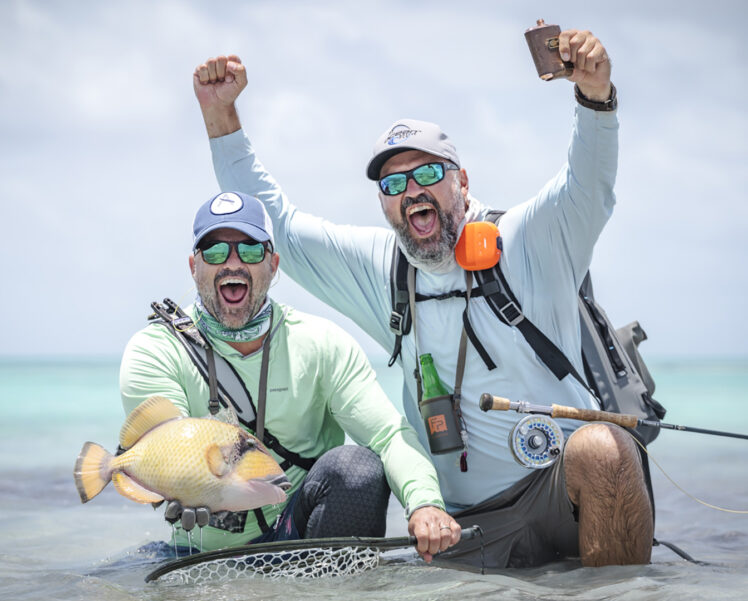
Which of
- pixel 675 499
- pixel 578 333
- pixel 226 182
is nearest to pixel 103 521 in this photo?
pixel 226 182

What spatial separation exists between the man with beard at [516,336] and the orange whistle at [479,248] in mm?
116

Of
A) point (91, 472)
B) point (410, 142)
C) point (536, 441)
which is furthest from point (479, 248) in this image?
point (91, 472)

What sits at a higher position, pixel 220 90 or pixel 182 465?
pixel 220 90

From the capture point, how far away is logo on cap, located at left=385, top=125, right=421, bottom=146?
5.23 m

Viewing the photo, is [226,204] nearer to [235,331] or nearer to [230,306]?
[230,306]

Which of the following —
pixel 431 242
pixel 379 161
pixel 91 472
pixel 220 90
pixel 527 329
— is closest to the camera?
pixel 91 472

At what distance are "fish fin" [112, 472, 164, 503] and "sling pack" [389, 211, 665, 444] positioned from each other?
1.93 meters

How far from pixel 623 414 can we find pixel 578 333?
58cm

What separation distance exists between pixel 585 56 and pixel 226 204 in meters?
2.18

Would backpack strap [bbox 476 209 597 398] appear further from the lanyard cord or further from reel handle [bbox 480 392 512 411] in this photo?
the lanyard cord

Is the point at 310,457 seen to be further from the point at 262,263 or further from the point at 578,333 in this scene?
the point at 578,333

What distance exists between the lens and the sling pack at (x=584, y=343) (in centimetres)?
495

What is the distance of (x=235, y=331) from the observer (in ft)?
15.7

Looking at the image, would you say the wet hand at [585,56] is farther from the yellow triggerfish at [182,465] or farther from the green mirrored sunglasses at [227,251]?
the yellow triggerfish at [182,465]
